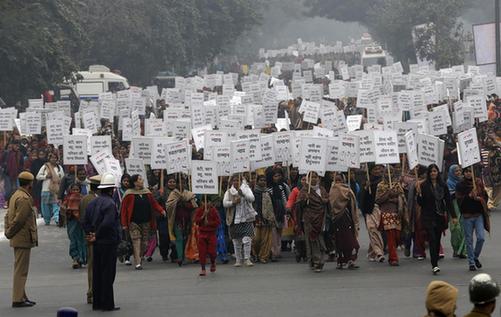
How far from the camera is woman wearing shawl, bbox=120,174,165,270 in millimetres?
18797

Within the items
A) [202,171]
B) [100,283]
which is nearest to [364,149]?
[202,171]

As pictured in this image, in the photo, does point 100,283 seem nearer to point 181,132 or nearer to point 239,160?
point 239,160

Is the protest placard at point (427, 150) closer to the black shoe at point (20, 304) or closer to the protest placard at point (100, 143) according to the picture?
the protest placard at point (100, 143)

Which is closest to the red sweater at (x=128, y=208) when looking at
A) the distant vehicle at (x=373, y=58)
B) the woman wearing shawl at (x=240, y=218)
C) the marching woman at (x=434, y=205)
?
the woman wearing shawl at (x=240, y=218)

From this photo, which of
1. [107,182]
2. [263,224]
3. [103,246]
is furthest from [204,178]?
[103,246]

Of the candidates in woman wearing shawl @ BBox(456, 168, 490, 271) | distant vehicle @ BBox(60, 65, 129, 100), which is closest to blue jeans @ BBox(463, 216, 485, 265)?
woman wearing shawl @ BBox(456, 168, 490, 271)

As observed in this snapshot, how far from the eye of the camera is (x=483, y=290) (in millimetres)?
8469

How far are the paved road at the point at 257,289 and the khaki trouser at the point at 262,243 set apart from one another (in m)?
0.25

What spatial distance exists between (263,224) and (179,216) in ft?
3.57

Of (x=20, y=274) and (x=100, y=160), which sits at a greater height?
(x=100, y=160)

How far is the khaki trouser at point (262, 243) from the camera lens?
19500 millimetres

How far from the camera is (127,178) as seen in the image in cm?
1972

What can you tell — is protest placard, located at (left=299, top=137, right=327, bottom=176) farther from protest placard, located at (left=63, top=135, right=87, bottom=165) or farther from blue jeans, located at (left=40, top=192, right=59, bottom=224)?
blue jeans, located at (left=40, top=192, right=59, bottom=224)

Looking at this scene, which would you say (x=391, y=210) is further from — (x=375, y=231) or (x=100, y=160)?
(x=100, y=160)
